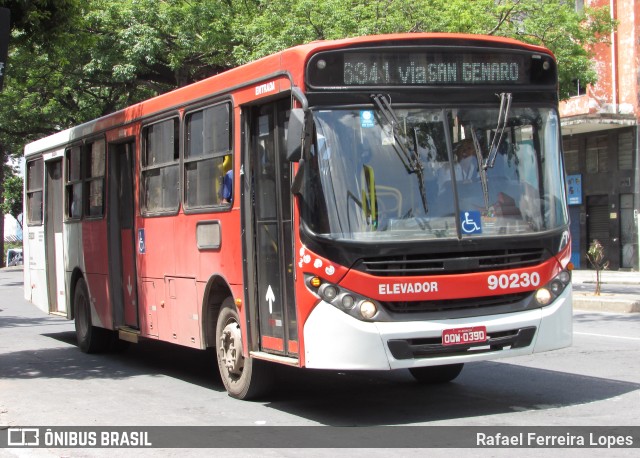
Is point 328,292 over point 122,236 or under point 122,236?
under

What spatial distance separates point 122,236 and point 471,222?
236 inches

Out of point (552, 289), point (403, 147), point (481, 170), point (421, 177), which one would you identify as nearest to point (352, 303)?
point (421, 177)

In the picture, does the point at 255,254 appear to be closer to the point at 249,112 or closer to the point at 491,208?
the point at 249,112

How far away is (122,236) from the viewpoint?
12234 millimetres

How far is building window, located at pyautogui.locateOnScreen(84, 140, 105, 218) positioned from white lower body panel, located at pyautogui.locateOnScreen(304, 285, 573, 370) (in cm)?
606

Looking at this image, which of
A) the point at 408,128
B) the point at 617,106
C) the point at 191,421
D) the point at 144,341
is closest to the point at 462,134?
the point at 408,128

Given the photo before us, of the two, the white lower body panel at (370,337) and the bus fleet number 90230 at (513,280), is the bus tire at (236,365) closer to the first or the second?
the white lower body panel at (370,337)

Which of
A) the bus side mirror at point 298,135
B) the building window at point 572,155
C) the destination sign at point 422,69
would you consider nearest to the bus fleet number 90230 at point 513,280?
the destination sign at point 422,69

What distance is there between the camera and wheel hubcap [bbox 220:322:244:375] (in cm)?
903

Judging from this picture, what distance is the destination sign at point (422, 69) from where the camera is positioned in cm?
778

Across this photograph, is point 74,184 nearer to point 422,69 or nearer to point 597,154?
point 422,69

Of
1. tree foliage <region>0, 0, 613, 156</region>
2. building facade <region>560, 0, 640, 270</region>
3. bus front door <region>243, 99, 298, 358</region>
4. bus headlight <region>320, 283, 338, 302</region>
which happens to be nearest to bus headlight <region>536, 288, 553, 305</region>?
bus headlight <region>320, 283, 338, 302</region>

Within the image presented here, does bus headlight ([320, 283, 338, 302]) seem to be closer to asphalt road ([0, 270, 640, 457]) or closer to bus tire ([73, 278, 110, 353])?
asphalt road ([0, 270, 640, 457])

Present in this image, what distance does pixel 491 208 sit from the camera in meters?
7.80
